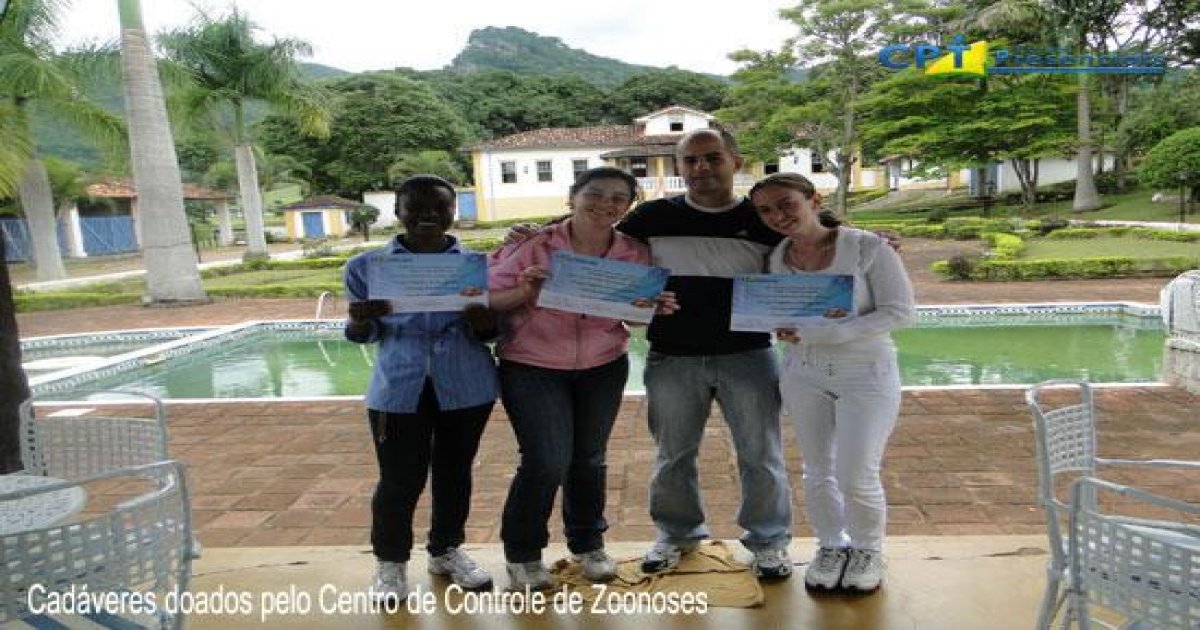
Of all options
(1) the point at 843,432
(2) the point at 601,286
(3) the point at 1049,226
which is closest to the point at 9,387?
(2) the point at 601,286

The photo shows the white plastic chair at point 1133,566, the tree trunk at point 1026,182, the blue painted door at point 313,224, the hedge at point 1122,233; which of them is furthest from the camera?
the blue painted door at point 313,224

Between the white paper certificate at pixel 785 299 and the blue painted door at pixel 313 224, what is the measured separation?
106ft

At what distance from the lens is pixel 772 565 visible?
2588 mm

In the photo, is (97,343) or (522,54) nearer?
(97,343)

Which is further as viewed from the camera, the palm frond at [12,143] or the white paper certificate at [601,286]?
the palm frond at [12,143]

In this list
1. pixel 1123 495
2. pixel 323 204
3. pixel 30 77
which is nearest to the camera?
pixel 1123 495

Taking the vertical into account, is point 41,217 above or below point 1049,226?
above

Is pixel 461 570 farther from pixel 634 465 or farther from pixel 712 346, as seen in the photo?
pixel 634 465

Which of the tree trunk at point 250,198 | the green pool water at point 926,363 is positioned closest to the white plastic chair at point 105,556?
the green pool water at point 926,363

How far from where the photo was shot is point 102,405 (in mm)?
6176

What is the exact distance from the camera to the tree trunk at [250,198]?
19406mm

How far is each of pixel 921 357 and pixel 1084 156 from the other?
1802 cm

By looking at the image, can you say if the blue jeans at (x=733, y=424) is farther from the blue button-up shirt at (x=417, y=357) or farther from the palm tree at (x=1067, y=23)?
the palm tree at (x=1067, y=23)

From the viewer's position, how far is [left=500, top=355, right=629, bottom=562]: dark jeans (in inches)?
93.8
